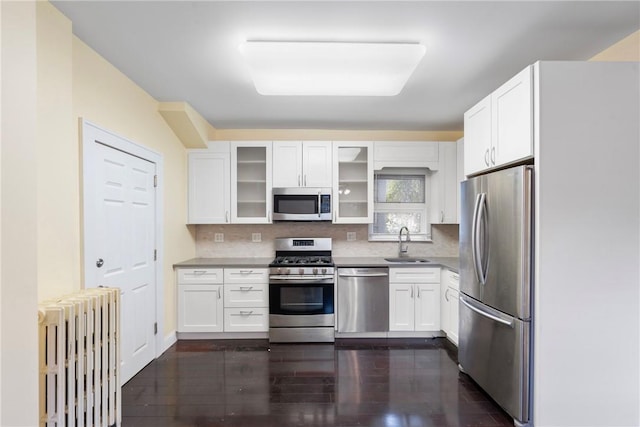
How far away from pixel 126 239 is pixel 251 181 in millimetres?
1623

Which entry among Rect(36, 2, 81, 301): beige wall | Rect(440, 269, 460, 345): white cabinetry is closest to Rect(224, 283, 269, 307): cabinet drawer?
Rect(36, 2, 81, 301): beige wall

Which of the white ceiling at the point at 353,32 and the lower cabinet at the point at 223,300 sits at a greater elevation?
the white ceiling at the point at 353,32

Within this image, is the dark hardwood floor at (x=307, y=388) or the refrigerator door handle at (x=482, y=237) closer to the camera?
the dark hardwood floor at (x=307, y=388)

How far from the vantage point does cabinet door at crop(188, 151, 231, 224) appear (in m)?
3.79

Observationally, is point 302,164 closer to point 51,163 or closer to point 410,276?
point 410,276

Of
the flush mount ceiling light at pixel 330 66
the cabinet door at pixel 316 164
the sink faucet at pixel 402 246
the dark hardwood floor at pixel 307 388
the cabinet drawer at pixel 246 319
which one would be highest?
the flush mount ceiling light at pixel 330 66

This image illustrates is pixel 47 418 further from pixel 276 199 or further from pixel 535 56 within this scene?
pixel 535 56

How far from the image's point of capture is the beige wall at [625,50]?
76.9 inches

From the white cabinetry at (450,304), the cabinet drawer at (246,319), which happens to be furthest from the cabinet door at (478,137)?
the cabinet drawer at (246,319)

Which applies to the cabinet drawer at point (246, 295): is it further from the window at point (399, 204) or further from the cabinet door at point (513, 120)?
the cabinet door at point (513, 120)

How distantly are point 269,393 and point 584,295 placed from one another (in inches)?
87.7

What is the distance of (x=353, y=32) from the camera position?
191cm

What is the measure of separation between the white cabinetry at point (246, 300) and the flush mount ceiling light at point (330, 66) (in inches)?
79.4

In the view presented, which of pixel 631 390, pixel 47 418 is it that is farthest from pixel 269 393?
pixel 631 390
